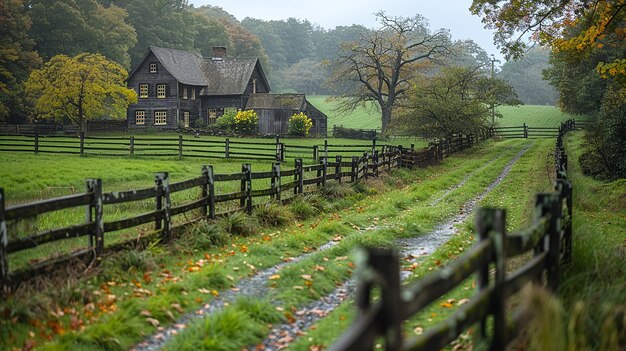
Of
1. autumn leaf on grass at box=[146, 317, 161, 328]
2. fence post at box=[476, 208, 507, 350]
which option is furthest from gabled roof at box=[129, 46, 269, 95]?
fence post at box=[476, 208, 507, 350]

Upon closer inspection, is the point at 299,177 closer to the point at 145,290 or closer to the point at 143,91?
the point at 145,290

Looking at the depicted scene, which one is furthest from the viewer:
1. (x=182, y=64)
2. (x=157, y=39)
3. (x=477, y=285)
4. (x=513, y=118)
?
(x=513, y=118)

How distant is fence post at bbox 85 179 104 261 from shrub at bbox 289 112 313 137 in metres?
46.7

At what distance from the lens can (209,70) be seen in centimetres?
6819

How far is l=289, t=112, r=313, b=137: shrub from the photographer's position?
55.9 m

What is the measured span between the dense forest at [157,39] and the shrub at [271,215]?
32.8 metres

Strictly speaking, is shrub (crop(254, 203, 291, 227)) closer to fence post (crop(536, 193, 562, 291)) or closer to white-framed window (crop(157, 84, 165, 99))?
fence post (crop(536, 193, 562, 291))

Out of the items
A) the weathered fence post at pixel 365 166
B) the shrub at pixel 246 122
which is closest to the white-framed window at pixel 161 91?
the shrub at pixel 246 122

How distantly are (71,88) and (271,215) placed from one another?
131ft

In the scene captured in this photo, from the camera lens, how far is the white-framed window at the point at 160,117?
63.1m

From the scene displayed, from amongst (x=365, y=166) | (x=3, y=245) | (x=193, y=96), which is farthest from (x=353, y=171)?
(x=193, y=96)

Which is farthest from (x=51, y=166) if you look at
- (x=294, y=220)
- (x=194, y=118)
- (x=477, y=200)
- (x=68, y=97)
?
(x=194, y=118)

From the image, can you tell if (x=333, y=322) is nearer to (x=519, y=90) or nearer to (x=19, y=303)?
(x=19, y=303)

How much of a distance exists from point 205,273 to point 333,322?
2.53 meters
